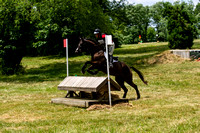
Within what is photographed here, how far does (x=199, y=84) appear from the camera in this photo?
48.8 feet

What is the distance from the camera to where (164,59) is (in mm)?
24359

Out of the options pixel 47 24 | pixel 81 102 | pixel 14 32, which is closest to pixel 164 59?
pixel 47 24

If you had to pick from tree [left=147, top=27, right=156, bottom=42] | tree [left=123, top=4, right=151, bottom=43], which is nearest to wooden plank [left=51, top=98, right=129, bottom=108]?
tree [left=123, top=4, right=151, bottom=43]

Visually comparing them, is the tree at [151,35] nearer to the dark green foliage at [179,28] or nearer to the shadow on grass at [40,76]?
the dark green foliage at [179,28]

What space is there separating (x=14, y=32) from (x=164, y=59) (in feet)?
41.7

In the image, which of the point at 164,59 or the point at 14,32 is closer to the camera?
the point at 14,32

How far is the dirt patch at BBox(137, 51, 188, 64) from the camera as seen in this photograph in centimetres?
2389

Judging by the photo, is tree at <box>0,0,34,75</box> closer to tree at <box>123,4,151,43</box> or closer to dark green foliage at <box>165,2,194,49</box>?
dark green foliage at <box>165,2,194,49</box>

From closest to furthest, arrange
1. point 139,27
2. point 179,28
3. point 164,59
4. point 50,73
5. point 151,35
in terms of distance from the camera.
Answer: point 50,73 → point 164,59 → point 179,28 → point 151,35 → point 139,27

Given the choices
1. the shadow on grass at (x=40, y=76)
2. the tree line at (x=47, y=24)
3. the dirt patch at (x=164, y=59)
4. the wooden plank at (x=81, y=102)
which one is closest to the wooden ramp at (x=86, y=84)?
the wooden plank at (x=81, y=102)

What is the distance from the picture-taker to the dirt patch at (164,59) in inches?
941

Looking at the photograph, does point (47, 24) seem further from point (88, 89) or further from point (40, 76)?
point (88, 89)

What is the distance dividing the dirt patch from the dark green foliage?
2.26 m

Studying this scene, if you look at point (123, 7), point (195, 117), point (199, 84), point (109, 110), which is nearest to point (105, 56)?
point (109, 110)
